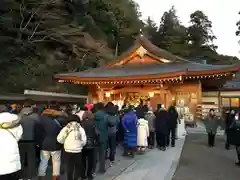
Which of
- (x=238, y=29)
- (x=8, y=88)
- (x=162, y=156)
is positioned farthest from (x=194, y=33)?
(x=162, y=156)

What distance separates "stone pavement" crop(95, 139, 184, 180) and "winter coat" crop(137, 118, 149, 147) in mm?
417

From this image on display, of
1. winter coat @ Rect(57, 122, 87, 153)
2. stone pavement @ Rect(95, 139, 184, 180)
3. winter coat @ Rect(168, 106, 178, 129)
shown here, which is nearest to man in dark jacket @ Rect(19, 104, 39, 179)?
winter coat @ Rect(57, 122, 87, 153)

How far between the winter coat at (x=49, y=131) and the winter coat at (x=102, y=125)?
1.14 metres

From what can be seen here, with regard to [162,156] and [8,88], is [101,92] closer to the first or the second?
[8,88]

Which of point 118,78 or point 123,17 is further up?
point 123,17

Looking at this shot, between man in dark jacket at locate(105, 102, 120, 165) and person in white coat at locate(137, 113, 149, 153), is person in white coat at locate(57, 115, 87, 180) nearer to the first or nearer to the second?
man in dark jacket at locate(105, 102, 120, 165)

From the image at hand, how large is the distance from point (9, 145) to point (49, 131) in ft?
5.84

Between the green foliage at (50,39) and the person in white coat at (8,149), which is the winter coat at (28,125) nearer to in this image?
the person in white coat at (8,149)

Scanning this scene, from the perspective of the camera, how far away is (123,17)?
3962cm

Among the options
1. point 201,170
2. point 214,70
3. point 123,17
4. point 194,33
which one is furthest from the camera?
point 194,33

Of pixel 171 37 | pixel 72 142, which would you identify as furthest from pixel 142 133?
pixel 171 37

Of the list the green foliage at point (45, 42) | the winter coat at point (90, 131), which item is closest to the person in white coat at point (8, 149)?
the winter coat at point (90, 131)

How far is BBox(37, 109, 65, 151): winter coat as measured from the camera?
233 inches

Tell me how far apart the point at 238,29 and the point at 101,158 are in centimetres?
5309
